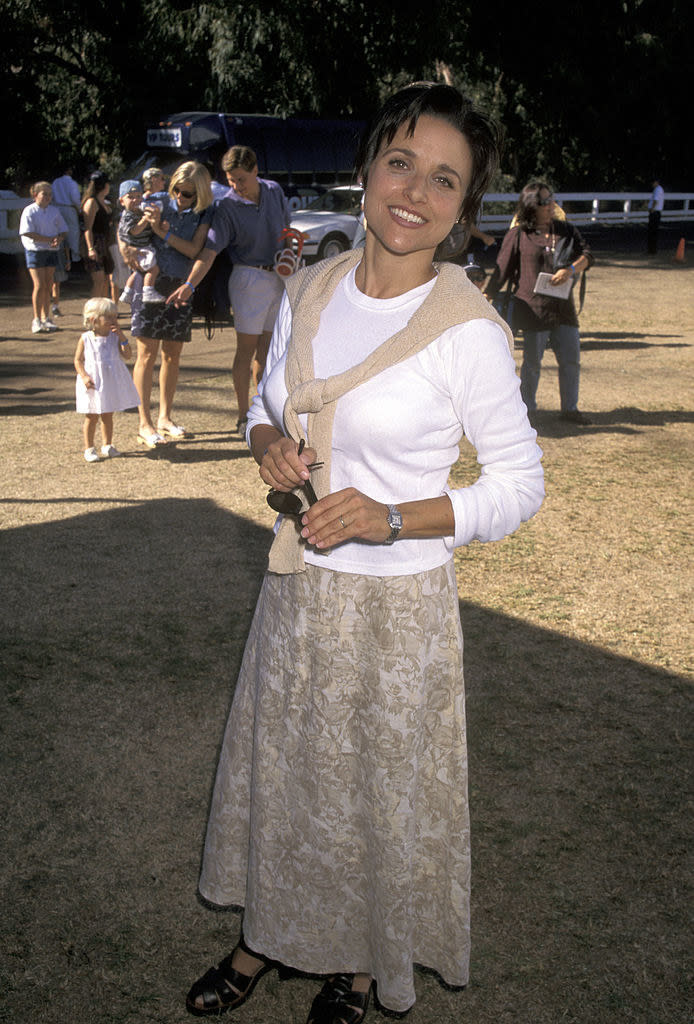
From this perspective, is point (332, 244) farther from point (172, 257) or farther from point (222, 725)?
point (222, 725)

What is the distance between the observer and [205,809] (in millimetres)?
3623

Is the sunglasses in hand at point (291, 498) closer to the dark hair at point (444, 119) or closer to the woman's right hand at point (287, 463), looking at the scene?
the woman's right hand at point (287, 463)

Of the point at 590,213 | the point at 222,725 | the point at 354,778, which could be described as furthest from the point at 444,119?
the point at 590,213

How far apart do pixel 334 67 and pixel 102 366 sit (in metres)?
20.8

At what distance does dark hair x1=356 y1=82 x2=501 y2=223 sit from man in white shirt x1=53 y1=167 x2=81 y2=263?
13849 millimetres

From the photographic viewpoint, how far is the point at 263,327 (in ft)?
25.8

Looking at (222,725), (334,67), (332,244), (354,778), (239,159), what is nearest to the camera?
(354,778)

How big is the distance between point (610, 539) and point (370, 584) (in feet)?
13.8

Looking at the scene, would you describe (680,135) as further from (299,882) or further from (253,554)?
(299,882)

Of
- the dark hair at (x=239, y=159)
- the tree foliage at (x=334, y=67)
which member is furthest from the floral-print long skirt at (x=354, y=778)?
the tree foliage at (x=334, y=67)

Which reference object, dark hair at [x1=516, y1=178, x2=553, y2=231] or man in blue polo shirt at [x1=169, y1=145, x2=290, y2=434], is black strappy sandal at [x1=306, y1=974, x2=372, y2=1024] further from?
dark hair at [x1=516, y1=178, x2=553, y2=231]

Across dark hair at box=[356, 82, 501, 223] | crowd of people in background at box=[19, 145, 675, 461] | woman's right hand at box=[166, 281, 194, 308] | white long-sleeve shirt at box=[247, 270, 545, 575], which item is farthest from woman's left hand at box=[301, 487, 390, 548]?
woman's right hand at box=[166, 281, 194, 308]

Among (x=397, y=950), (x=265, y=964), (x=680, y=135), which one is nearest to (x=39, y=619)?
(x=265, y=964)

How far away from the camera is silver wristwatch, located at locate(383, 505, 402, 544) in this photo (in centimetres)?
221
